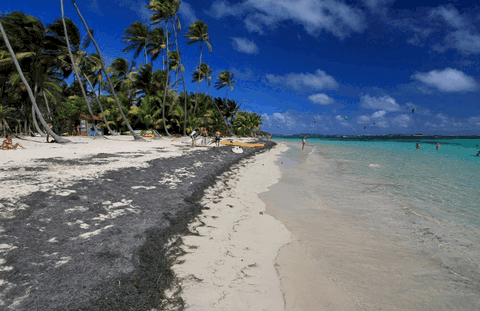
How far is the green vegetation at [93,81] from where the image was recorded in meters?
16.7

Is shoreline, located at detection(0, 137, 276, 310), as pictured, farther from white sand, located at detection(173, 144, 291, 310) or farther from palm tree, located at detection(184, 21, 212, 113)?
palm tree, located at detection(184, 21, 212, 113)

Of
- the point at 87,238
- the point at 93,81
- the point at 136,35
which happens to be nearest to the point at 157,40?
the point at 136,35

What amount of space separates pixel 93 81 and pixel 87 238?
3728 centimetres

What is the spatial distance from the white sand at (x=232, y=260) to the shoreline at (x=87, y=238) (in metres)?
0.24

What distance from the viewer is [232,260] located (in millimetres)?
3119

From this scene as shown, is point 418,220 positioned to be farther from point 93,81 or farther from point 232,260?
point 93,81

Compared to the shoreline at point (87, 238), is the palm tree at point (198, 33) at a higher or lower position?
higher

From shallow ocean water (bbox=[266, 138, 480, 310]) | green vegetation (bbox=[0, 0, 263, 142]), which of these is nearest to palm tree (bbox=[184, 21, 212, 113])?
green vegetation (bbox=[0, 0, 263, 142])

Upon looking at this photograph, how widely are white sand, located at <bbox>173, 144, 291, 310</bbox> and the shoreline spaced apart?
24 cm

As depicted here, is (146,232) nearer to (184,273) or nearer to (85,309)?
(184,273)

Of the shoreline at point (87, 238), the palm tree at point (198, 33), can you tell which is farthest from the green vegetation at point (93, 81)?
the shoreline at point (87, 238)

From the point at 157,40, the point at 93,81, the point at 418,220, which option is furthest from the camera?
the point at 93,81

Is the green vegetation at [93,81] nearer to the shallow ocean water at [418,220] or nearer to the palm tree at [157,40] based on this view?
the palm tree at [157,40]

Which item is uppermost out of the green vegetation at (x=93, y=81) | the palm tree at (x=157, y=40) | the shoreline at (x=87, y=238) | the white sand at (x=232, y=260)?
the palm tree at (x=157, y=40)
